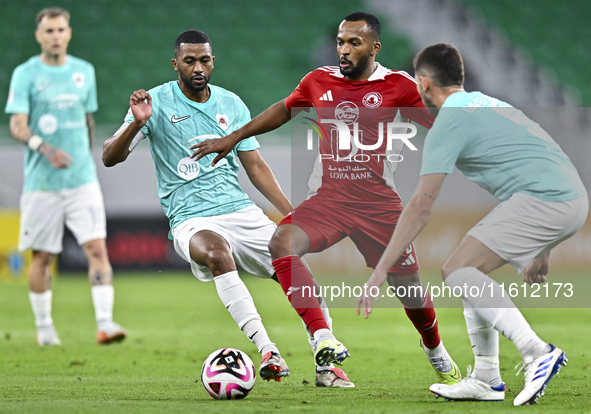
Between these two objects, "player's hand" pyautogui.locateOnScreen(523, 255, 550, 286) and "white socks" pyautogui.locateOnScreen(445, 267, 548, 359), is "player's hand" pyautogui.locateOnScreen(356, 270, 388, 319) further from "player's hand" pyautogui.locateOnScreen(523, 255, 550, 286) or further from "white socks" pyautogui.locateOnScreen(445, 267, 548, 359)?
"player's hand" pyautogui.locateOnScreen(523, 255, 550, 286)

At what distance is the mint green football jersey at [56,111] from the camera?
8.29 metres

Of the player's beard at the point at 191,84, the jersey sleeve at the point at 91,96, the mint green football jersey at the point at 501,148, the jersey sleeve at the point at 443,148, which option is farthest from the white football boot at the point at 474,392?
the jersey sleeve at the point at 91,96

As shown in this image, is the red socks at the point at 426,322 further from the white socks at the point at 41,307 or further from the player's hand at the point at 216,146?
the white socks at the point at 41,307

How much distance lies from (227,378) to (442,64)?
82.4 inches

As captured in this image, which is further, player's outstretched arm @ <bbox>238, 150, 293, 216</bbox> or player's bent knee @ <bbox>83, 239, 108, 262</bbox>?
player's bent knee @ <bbox>83, 239, 108, 262</bbox>

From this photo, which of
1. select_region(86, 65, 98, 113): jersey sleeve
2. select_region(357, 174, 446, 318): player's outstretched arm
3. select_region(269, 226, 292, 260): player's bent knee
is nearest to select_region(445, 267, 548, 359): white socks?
select_region(357, 174, 446, 318): player's outstretched arm

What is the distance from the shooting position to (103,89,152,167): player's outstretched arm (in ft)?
17.0

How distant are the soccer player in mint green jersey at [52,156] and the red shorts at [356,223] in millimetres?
3210

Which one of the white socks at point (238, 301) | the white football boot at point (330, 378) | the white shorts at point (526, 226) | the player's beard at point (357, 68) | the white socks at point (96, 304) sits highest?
the player's beard at point (357, 68)

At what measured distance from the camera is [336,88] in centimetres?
531

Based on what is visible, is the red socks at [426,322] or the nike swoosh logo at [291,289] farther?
the red socks at [426,322]

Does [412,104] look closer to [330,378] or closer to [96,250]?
[330,378]

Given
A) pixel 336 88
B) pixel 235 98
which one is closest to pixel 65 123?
pixel 235 98

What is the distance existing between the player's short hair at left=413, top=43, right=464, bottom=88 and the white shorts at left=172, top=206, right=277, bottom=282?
1.84m
